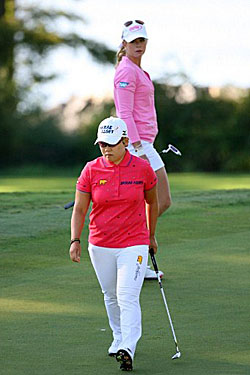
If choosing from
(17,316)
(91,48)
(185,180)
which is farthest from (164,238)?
(91,48)

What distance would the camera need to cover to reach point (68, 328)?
5.84 m

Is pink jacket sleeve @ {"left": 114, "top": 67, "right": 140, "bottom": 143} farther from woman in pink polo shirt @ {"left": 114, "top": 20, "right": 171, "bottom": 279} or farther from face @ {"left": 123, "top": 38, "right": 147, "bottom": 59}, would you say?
face @ {"left": 123, "top": 38, "right": 147, "bottom": 59}

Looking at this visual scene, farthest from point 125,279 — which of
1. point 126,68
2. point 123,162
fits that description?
point 126,68

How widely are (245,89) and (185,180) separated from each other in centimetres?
833

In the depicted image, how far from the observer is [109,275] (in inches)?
197

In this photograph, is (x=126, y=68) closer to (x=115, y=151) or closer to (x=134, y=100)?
(x=134, y=100)

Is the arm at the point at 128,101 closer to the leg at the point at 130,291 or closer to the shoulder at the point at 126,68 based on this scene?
the shoulder at the point at 126,68

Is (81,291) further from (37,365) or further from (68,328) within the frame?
(37,365)

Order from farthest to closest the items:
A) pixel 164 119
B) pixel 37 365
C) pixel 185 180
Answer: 1. pixel 164 119
2. pixel 185 180
3. pixel 37 365

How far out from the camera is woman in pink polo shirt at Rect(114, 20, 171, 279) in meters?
7.31

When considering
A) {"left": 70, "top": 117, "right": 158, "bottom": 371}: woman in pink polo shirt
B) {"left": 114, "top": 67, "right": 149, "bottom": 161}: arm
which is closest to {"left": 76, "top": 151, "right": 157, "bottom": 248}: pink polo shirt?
{"left": 70, "top": 117, "right": 158, "bottom": 371}: woman in pink polo shirt

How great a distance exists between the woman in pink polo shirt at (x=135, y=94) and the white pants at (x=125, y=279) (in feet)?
7.82

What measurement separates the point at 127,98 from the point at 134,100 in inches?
4.3

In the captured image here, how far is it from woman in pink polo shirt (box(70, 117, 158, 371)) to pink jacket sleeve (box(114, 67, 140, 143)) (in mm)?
2255
